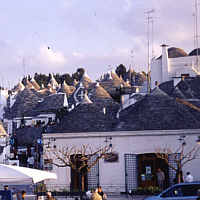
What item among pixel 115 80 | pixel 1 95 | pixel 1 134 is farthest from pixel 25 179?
pixel 115 80

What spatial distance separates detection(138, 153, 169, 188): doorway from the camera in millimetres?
30594

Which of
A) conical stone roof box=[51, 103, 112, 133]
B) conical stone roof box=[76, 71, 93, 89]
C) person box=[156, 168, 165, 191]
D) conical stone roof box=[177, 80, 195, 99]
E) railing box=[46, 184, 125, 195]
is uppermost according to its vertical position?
conical stone roof box=[76, 71, 93, 89]

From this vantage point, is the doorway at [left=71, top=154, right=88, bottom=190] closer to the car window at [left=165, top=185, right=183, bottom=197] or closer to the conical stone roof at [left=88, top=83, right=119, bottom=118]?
the car window at [left=165, top=185, right=183, bottom=197]

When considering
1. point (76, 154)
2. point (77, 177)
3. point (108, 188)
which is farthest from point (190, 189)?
point (77, 177)

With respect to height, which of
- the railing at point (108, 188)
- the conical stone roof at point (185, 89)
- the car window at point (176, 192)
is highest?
the conical stone roof at point (185, 89)

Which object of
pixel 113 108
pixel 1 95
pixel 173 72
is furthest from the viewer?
pixel 1 95

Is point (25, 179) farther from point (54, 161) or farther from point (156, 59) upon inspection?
point (156, 59)

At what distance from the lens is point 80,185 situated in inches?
1200

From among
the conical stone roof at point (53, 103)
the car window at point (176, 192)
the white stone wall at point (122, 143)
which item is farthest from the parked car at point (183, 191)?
the conical stone roof at point (53, 103)

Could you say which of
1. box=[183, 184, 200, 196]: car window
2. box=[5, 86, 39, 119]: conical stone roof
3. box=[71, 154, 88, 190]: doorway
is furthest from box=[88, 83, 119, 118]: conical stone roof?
box=[183, 184, 200, 196]: car window

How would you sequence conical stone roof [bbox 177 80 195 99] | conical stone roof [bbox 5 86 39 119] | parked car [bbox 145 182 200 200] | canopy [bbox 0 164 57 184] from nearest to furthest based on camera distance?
canopy [bbox 0 164 57 184] < parked car [bbox 145 182 200 200] < conical stone roof [bbox 177 80 195 99] < conical stone roof [bbox 5 86 39 119]

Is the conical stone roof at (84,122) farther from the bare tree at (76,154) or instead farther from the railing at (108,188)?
the railing at (108,188)

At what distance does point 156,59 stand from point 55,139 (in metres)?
38.0

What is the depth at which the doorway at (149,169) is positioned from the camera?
100ft
